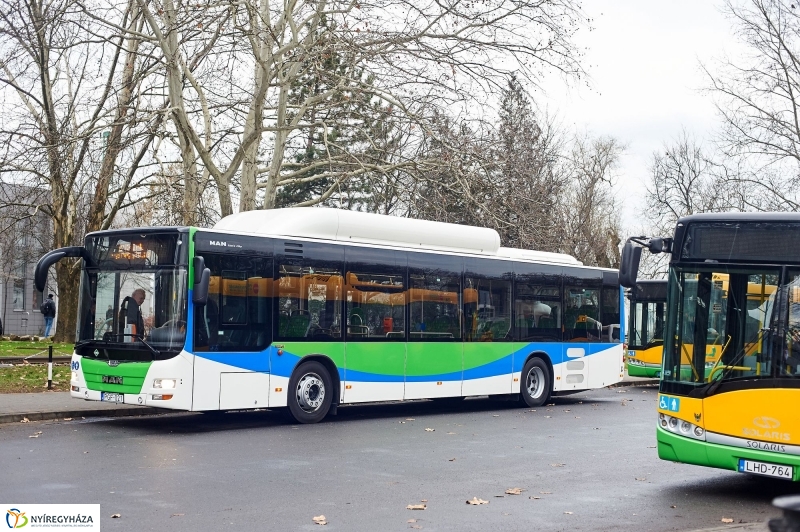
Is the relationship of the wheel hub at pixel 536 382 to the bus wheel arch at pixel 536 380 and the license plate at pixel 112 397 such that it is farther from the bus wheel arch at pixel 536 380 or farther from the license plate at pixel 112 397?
the license plate at pixel 112 397

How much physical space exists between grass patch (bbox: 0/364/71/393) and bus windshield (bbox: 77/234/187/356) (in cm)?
517

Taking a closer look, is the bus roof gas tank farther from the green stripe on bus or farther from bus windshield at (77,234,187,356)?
the green stripe on bus

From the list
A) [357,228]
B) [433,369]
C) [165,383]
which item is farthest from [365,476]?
[433,369]

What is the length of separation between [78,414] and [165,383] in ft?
9.57

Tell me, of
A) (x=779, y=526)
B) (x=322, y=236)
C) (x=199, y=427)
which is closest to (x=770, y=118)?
(x=322, y=236)

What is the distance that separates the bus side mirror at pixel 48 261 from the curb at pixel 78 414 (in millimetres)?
2165

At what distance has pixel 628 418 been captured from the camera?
1917cm

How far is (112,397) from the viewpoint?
15.4 m

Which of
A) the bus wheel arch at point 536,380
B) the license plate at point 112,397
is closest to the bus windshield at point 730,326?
the license plate at point 112,397

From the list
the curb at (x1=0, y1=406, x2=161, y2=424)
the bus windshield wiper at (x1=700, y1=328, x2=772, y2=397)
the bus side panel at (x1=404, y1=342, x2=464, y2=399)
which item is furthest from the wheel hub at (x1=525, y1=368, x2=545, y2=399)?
the bus windshield wiper at (x1=700, y1=328, x2=772, y2=397)

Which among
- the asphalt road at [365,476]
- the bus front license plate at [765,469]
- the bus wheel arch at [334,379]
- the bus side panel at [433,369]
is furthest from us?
the bus side panel at [433,369]

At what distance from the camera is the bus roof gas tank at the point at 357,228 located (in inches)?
667

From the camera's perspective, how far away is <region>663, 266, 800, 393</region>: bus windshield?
33.3ft

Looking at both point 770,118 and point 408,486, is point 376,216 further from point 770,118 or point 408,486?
point 770,118
